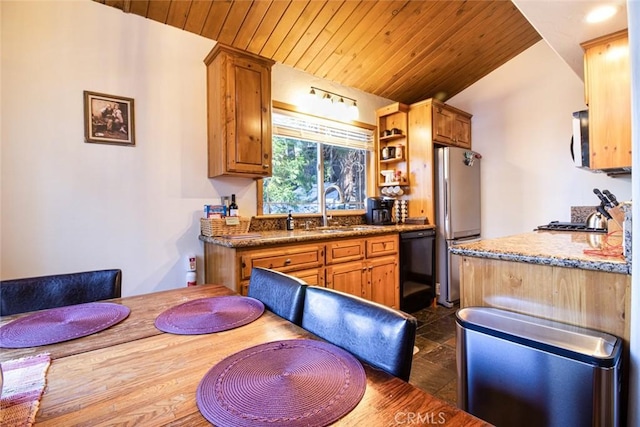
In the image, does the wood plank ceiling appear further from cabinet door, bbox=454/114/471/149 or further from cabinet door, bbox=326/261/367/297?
cabinet door, bbox=326/261/367/297

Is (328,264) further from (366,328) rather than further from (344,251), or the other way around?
(366,328)

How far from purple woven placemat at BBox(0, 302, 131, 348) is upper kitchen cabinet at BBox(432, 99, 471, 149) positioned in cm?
329

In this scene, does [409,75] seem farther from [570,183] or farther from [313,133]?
[570,183]

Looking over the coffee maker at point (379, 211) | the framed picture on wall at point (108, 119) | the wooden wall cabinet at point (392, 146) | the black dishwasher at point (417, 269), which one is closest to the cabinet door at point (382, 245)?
the black dishwasher at point (417, 269)

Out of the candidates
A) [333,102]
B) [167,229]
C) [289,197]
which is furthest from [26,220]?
[333,102]

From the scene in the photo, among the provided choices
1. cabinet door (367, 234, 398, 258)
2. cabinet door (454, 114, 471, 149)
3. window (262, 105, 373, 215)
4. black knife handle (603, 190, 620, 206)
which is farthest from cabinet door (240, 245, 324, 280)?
cabinet door (454, 114, 471, 149)

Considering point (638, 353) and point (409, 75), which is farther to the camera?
point (409, 75)

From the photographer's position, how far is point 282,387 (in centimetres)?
61

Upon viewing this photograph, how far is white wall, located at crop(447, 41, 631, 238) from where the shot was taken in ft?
10.7

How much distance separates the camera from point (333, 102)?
3367 mm

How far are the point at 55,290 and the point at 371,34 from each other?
3.01m

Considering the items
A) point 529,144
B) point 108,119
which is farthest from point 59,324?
point 529,144

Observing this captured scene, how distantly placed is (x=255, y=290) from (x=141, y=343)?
49 cm

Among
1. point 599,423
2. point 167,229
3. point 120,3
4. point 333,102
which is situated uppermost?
point 120,3
